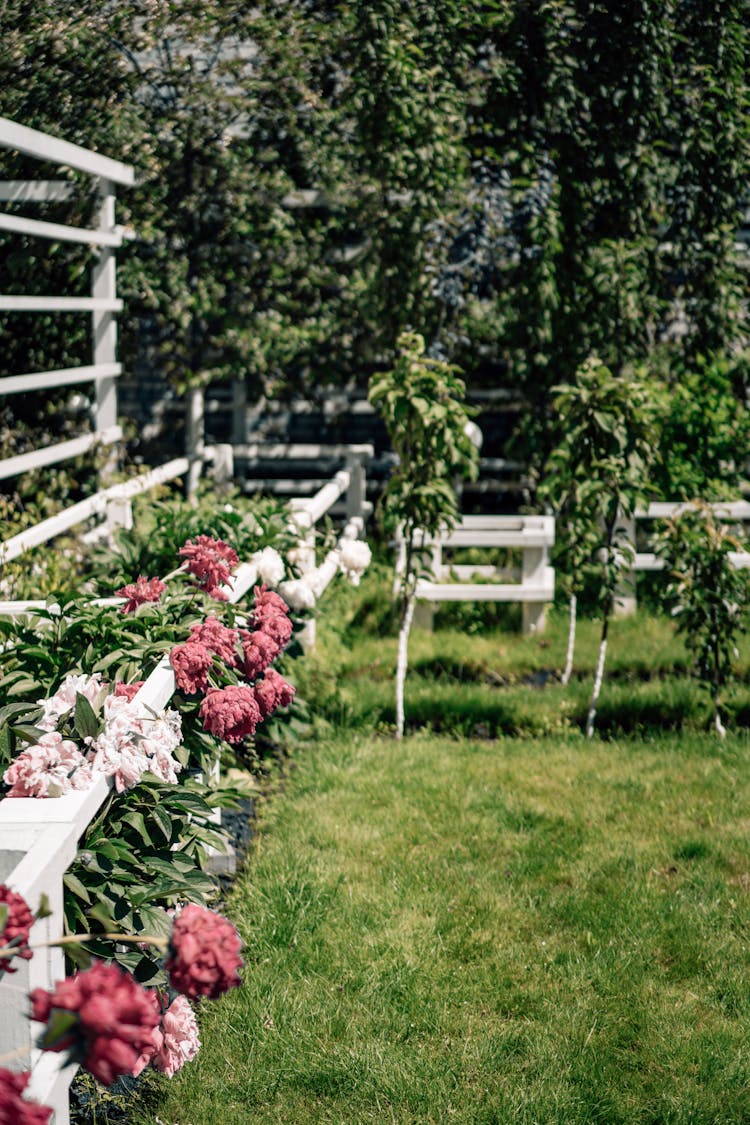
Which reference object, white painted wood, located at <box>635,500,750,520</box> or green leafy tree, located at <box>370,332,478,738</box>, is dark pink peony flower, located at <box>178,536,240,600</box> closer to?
green leafy tree, located at <box>370,332,478,738</box>

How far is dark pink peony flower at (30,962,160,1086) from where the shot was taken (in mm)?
1253

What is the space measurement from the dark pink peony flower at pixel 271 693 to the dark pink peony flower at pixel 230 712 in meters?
0.20

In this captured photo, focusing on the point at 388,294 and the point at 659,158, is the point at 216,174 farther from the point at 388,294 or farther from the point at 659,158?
the point at 659,158

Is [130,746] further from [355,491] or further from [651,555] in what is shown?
[355,491]

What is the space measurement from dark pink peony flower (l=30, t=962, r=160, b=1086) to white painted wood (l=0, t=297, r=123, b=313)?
3.35 m

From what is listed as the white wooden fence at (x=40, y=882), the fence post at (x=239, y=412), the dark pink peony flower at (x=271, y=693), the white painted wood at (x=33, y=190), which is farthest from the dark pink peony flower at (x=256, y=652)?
the fence post at (x=239, y=412)

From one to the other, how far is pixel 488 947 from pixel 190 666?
1250 millimetres

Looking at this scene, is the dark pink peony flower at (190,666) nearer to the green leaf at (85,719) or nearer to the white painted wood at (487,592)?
the green leaf at (85,719)

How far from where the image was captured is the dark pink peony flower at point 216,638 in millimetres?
2889

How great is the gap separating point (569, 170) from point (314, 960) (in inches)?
230

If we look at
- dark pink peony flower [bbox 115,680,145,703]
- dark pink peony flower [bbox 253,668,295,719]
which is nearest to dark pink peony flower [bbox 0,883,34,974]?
dark pink peony flower [bbox 115,680,145,703]

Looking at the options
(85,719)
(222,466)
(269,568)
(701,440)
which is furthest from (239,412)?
(85,719)

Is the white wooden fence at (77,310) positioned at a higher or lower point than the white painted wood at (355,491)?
higher

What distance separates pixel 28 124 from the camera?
19.0 feet
